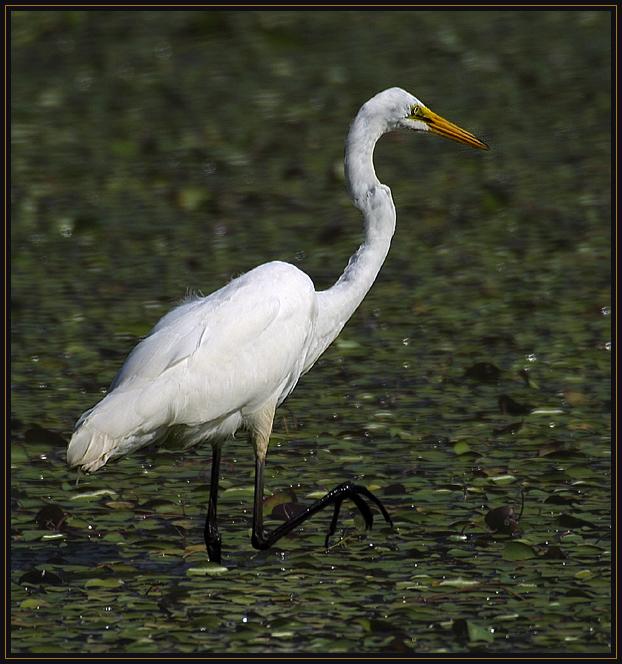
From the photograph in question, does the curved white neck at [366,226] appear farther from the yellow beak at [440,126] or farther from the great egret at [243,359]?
the yellow beak at [440,126]

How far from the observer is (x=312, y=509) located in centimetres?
451

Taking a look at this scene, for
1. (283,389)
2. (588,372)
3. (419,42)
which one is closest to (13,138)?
(419,42)

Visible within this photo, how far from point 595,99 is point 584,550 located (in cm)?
620

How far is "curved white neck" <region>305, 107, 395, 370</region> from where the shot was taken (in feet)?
14.9

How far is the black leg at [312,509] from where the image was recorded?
4414 mm

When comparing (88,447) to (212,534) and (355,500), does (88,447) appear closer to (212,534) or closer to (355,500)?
(212,534)

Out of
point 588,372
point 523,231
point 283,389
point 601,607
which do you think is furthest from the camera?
point 523,231

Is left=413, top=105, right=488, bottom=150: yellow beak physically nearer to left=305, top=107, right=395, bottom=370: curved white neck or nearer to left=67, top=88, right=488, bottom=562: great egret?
left=67, top=88, right=488, bottom=562: great egret

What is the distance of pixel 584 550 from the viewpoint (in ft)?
14.1

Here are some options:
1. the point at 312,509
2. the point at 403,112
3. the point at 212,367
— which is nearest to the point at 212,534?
the point at 312,509

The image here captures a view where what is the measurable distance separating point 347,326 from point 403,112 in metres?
2.04

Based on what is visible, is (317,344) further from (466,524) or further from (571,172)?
(571,172)

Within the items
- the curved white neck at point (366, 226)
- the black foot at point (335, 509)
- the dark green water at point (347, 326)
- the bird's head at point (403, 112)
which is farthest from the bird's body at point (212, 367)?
the bird's head at point (403, 112)
